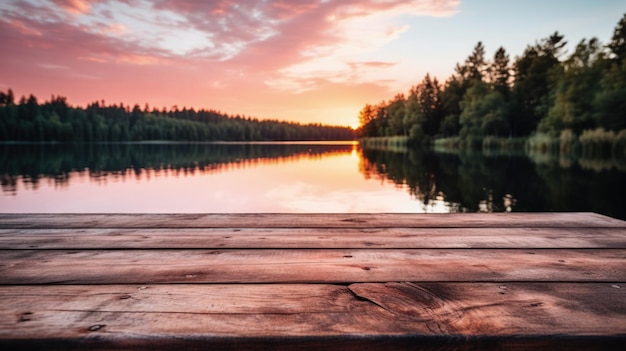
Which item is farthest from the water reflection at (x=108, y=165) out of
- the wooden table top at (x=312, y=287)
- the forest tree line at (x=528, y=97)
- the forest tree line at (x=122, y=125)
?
the forest tree line at (x=122, y=125)

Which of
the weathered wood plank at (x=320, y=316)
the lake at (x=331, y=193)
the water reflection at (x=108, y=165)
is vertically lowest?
the lake at (x=331, y=193)

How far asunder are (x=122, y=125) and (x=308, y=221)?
13474cm

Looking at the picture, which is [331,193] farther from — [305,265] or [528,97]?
[528,97]

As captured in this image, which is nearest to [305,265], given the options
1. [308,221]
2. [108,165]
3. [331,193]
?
[308,221]

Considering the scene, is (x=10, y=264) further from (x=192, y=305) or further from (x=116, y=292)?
(x=192, y=305)

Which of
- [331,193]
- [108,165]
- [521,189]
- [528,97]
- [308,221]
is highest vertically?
[528,97]

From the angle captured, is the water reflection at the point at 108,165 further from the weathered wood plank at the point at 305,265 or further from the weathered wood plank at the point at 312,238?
the weathered wood plank at the point at 305,265

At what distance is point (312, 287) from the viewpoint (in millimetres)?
1095

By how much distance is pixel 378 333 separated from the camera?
0.83m

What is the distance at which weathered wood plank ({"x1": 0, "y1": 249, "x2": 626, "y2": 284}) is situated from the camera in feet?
3.86

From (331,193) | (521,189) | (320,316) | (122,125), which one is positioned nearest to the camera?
(320,316)

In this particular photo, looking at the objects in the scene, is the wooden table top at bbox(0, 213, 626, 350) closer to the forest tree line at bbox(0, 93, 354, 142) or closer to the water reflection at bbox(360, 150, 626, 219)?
the water reflection at bbox(360, 150, 626, 219)

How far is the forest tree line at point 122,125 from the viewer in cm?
9994

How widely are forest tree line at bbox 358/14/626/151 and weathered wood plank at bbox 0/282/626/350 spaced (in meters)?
37.0
